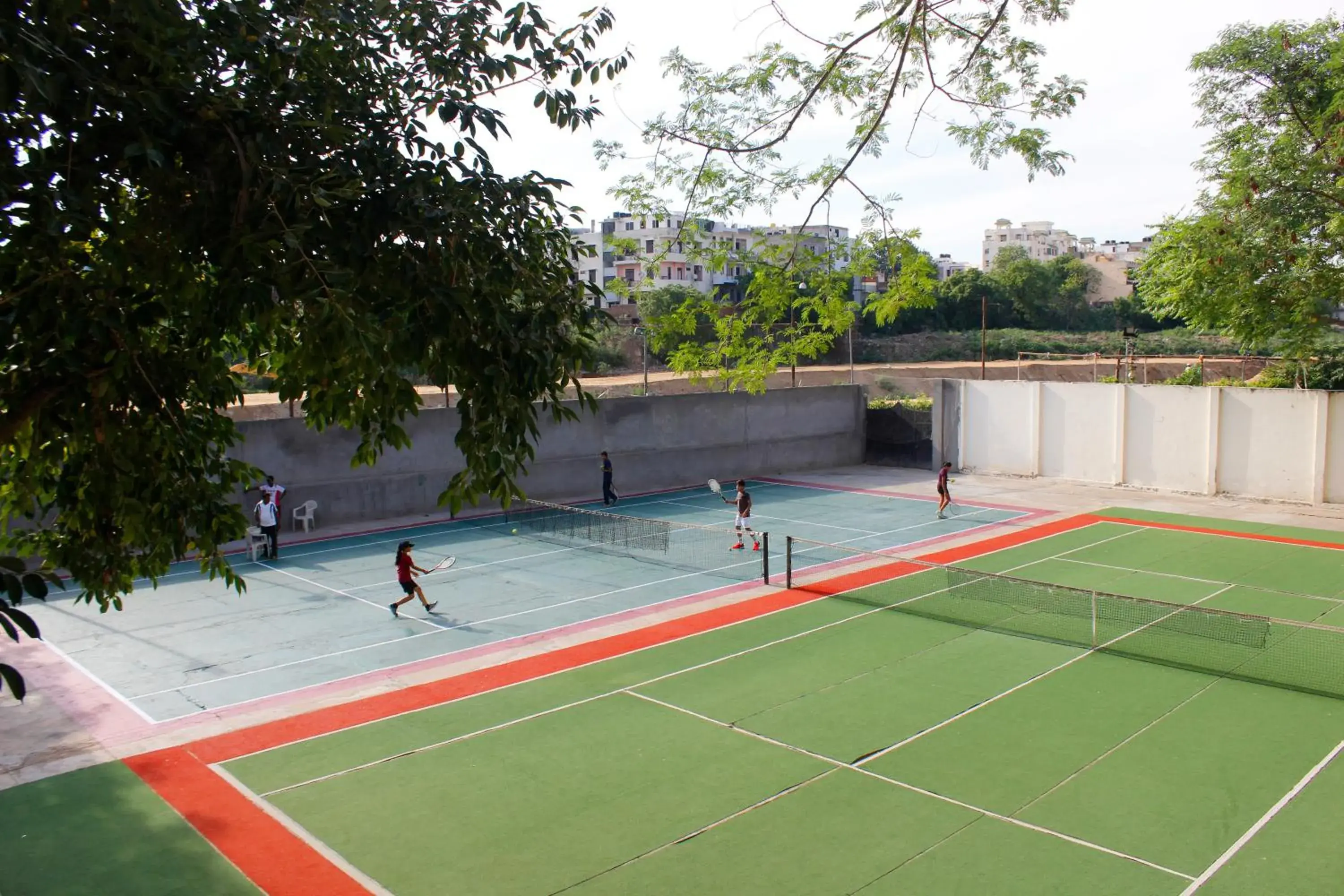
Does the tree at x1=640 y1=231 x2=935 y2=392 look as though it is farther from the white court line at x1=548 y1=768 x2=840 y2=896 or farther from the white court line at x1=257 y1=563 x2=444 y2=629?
the white court line at x1=257 y1=563 x2=444 y2=629

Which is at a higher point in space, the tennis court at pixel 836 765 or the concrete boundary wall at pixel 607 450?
the concrete boundary wall at pixel 607 450

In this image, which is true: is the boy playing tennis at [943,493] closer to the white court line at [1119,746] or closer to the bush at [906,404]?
the bush at [906,404]

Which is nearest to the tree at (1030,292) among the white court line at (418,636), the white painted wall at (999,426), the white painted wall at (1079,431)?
the white painted wall at (999,426)

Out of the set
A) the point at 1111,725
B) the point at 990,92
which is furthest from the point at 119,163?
the point at 1111,725

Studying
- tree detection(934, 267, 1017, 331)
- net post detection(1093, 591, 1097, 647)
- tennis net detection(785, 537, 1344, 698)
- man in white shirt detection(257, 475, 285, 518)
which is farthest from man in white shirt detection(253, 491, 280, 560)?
tree detection(934, 267, 1017, 331)

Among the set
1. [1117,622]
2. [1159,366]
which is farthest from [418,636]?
[1159,366]

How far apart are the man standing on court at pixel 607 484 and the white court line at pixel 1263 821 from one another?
21.9 meters

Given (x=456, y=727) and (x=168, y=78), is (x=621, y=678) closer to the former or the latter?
(x=456, y=727)

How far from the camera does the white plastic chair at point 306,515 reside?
2753cm

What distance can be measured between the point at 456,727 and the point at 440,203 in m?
8.65

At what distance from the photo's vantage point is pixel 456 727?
13.4m

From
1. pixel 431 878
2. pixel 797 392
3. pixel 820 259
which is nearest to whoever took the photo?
pixel 431 878

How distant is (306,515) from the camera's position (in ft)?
90.6

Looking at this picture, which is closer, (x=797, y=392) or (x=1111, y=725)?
(x=1111, y=725)
